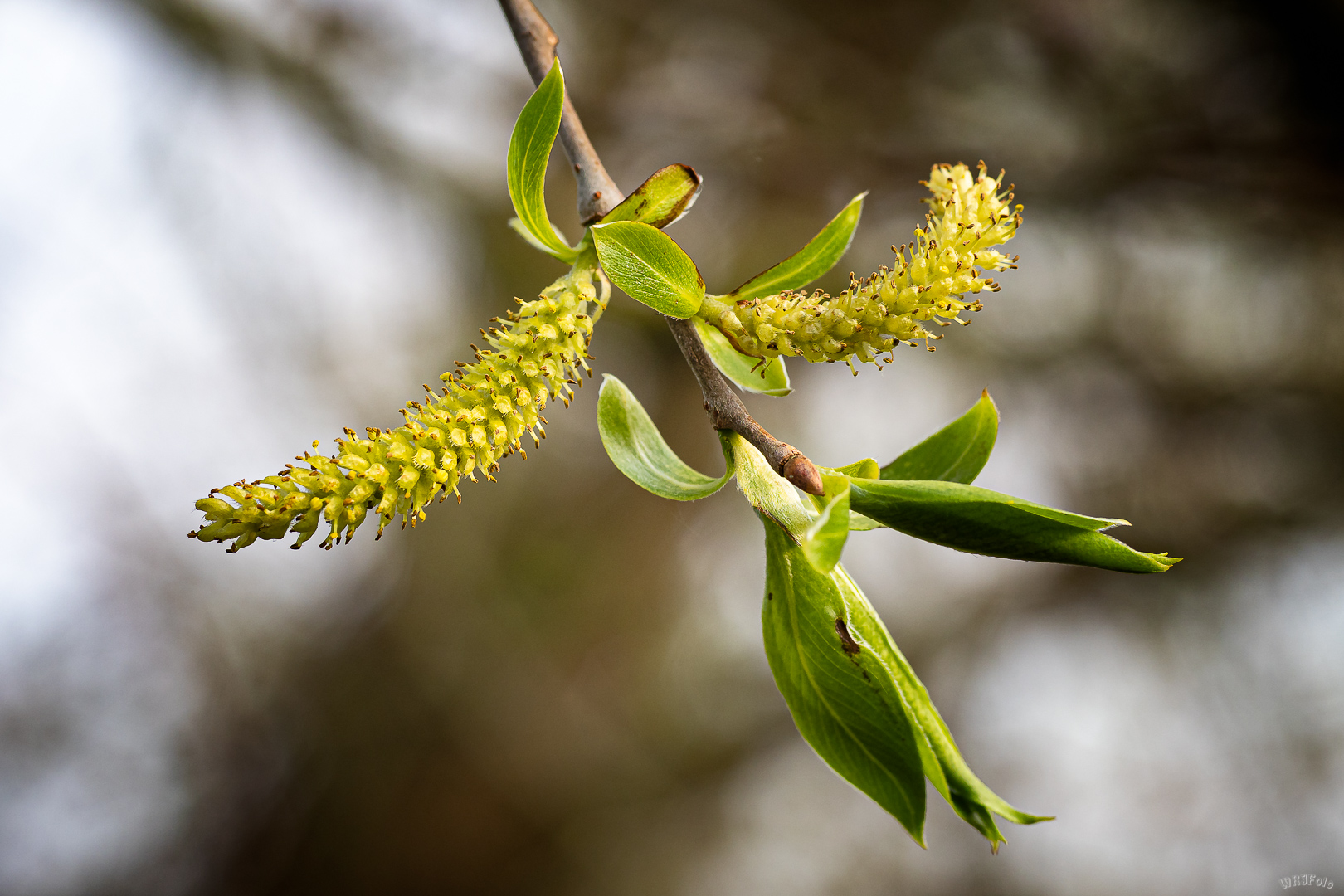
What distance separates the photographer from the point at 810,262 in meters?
0.63

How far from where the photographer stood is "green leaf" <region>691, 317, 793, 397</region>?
0.64 m

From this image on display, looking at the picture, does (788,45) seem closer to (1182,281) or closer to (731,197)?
(731,197)

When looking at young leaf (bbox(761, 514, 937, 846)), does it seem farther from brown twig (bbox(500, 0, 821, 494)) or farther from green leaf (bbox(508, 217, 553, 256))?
green leaf (bbox(508, 217, 553, 256))

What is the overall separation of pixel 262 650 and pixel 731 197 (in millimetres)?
1966

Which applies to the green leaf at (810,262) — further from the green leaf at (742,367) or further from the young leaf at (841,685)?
the young leaf at (841,685)

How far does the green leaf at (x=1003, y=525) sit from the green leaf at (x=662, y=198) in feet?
0.88

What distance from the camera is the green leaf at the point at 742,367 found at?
→ 2.09 feet

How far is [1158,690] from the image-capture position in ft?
7.88

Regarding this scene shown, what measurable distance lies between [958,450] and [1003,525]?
0.19m

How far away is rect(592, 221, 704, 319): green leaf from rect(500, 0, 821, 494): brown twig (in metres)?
0.05

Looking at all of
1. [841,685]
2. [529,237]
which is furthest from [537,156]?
[841,685]

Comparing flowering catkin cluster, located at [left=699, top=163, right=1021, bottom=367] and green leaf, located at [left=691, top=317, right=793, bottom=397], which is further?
green leaf, located at [left=691, top=317, right=793, bottom=397]

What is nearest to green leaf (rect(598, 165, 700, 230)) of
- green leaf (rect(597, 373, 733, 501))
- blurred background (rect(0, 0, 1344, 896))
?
green leaf (rect(597, 373, 733, 501))

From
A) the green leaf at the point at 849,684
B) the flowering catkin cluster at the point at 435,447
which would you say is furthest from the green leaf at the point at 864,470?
the flowering catkin cluster at the point at 435,447
